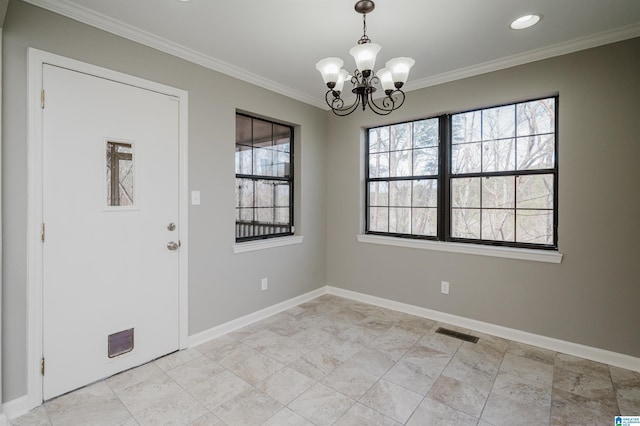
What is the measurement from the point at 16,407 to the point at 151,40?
105 inches

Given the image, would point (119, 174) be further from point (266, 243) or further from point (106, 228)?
point (266, 243)

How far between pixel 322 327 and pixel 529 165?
2536mm

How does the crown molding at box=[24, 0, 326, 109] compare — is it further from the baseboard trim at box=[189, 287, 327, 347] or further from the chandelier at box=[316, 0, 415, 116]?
the baseboard trim at box=[189, 287, 327, 347]

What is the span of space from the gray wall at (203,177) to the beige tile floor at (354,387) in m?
0.45

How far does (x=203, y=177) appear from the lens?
9.50 feet

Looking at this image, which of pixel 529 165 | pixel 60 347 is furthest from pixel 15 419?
pixel 529 165

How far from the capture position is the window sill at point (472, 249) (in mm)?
2801

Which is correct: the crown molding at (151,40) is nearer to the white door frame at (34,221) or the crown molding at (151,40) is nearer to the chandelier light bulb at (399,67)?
the white door frame at (34,221)

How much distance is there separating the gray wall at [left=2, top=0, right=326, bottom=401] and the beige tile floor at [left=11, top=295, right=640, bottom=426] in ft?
1.49

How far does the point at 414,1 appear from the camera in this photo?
Answer: 6.71 ft

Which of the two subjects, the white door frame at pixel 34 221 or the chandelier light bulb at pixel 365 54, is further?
the white door frame at pixel 34 221

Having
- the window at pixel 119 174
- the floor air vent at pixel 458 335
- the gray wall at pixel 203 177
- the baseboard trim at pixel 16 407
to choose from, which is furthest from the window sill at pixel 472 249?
the baseboard trim at pixel 16 407

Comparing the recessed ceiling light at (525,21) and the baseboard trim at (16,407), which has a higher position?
the recessed ceiling light at (525,21)

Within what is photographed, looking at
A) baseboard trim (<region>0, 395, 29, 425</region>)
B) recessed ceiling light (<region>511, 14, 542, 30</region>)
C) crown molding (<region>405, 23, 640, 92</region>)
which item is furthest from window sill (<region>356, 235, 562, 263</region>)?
baseboard trim (<region>0, 395, 29, 425</region>)
